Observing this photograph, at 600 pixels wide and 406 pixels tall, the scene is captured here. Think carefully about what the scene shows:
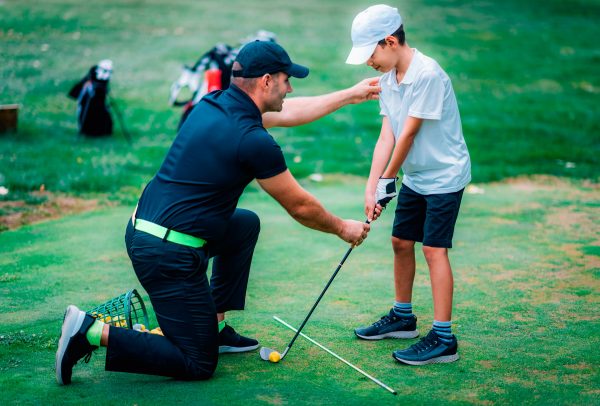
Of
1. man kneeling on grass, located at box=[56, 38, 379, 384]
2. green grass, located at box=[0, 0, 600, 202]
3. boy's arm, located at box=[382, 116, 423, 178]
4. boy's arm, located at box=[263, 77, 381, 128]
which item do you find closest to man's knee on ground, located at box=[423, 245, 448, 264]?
boy's arm, located at box=[382, 116, 423, 178]

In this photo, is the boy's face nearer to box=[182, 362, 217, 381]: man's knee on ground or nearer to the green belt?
the green belt

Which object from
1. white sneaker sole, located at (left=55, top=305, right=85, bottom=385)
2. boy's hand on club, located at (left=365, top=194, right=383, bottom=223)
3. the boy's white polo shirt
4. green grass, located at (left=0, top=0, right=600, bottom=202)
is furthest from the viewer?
green grass, located at (left=0, top=0, right=600, bottom=202)

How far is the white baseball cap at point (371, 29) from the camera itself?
13.5ft

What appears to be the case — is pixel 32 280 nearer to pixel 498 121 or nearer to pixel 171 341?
pixel 171 341

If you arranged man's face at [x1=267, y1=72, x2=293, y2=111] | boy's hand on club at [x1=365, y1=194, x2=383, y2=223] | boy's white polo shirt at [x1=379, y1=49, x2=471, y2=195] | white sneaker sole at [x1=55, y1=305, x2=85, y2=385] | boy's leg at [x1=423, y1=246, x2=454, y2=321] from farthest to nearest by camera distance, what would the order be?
boy's hand on club at [x1=365, y1=194, x2=383, y2=223] → boy's leg at [x1=423, y1=246, x2=454, y2=321] → boy's white polo shirt at [x1=379, y1=49, x2=471, y2=195] → man's face at [x1=267, y1=72, x2=293, y2=111] → white sneaker sole at [x1=55, y1=305, x2=85, y2=385]

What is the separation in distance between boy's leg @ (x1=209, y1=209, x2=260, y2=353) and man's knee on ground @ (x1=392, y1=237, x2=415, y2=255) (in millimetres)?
767

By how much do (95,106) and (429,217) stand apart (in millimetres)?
7681

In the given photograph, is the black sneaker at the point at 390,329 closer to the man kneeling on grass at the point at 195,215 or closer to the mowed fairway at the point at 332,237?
the mowed fairway at the point at 332,237

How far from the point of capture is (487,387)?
3.86 m

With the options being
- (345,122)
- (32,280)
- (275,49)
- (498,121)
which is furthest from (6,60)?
(275,49)

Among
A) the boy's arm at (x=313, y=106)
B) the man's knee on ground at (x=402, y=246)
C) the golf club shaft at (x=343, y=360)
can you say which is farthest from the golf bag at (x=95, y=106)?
the man's knee on ground at (x=402, y=246)

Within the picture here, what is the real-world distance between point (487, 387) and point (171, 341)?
1.46m

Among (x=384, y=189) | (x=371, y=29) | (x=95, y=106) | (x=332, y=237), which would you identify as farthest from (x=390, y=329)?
(x=95, y=106)

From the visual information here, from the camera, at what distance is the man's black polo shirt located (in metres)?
3.82
